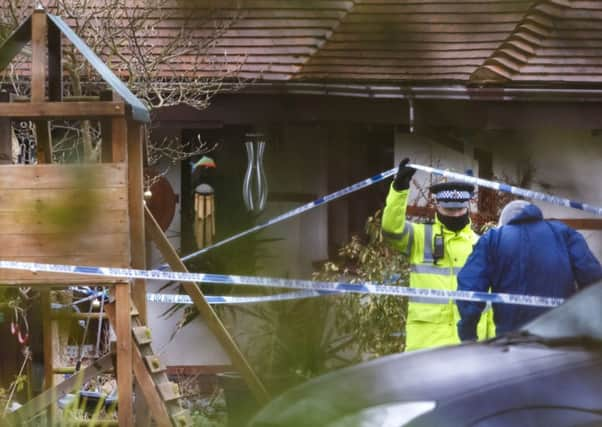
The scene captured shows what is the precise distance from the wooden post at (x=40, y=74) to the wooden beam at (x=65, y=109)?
1.5 inches

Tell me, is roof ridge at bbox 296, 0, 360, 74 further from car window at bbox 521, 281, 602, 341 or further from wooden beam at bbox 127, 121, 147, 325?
wooden beam at bbox 127, 121, 147, 325

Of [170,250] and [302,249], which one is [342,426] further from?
[170,250]

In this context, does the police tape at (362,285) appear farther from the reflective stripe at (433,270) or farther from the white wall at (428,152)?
the white wall at (428,152)

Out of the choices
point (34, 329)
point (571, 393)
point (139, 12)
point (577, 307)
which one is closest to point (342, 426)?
point (139, 12)

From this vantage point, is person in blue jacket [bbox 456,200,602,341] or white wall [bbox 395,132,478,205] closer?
white wall [bbox 395,132,478,205]

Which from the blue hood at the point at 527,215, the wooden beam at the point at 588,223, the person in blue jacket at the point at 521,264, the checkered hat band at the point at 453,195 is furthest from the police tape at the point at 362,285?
the checkered hat band at the point at 453,195

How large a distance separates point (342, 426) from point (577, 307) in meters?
0.47

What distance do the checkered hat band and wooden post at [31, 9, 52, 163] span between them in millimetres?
1604

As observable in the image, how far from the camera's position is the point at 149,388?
362 cm

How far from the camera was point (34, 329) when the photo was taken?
20.0 ft

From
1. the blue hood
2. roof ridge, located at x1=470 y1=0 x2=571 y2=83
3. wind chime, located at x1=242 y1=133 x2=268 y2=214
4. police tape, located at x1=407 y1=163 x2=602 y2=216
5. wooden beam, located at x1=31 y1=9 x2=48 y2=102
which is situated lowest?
the blue hood

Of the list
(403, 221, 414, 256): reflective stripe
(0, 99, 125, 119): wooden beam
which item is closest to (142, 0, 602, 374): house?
(0, 99, 125, 119): wooden beam

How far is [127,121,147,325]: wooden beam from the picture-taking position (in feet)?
11.2

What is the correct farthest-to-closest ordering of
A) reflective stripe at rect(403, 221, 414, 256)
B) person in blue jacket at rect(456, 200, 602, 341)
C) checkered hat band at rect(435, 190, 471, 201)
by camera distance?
reflective stripe at rect(403, 221, 414, 256)
checkered hat band at rect(435, 190, 471, 201)
person in blue jacket at rect(456, 200, 602, 341)
